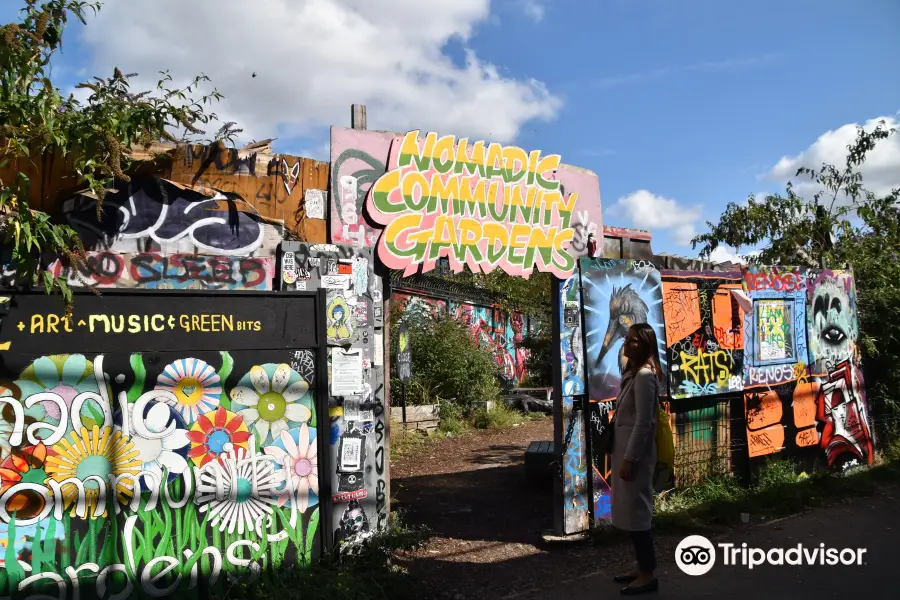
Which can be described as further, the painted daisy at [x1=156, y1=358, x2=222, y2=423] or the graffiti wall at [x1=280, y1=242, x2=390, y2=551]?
the graffiti wall at [x1=280, y1=242, x2=390, y2=551]

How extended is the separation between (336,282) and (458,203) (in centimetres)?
144

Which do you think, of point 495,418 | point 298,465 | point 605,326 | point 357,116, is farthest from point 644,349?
point 495,418

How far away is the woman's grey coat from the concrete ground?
71 centimetres

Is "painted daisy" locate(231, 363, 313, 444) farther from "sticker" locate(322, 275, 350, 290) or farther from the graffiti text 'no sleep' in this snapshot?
"sticker" locate(322, 275, 350, 290)

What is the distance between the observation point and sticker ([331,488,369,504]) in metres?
5.24

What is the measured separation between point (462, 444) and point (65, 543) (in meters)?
8.82

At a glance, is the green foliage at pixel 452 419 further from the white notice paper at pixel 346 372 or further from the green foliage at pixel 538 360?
the white notice paper at pixel 346 372

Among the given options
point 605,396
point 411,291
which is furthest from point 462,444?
point 605,396

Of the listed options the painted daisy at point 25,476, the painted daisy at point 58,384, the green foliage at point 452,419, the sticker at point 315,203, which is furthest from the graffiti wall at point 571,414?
the green foliage at point 452,419

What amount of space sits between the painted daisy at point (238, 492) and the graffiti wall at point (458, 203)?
193 cm

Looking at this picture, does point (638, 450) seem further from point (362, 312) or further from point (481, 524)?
point (481, 524)

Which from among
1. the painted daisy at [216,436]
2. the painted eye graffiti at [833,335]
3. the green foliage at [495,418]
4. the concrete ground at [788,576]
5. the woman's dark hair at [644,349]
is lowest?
the concrete ground at [788,576]

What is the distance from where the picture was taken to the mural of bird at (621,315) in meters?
6.98

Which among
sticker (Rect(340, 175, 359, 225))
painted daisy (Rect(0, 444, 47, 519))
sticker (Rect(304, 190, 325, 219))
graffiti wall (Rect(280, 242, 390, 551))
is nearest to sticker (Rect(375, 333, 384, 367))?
graffiti wall (Rect(280, 242, 390, 551))
